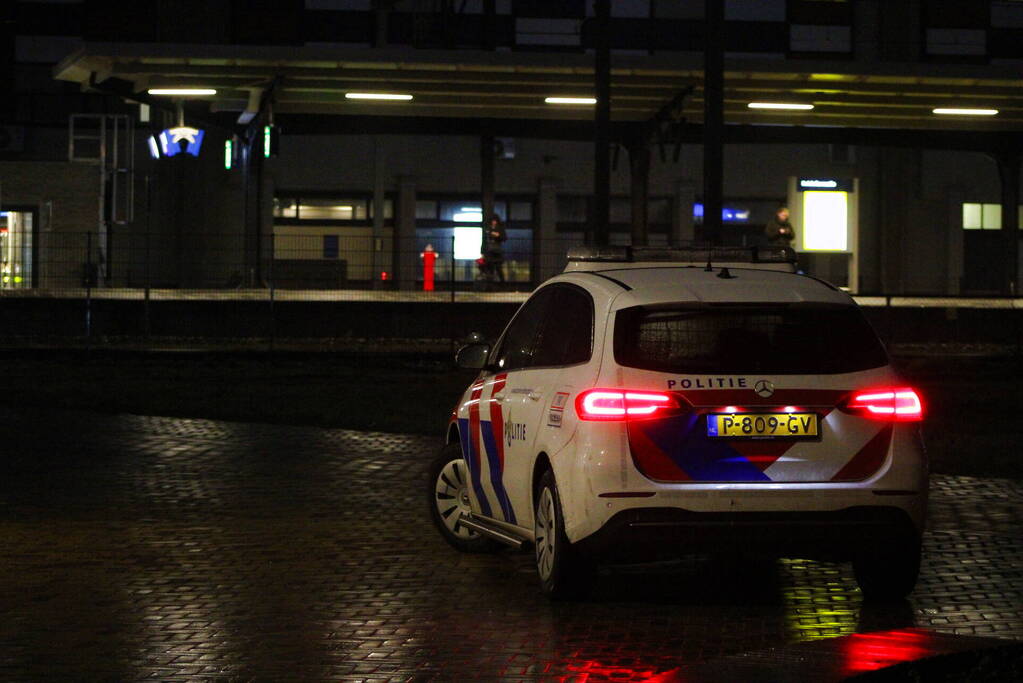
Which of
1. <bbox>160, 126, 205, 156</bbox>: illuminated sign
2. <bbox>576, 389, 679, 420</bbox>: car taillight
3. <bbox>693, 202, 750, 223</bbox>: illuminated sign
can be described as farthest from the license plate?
<bbox>693, 202, 750, 223</bbox>: illuminated sign

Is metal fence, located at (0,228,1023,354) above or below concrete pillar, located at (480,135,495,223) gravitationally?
below

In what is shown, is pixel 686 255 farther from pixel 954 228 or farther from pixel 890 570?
pixel 954 228

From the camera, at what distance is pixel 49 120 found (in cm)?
5188

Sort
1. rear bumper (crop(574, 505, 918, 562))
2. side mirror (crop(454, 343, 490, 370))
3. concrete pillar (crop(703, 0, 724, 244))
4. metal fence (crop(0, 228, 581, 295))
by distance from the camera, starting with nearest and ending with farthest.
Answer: rear bumper (crop(574, 505, 918, 562)), side mirror (crop(454, 343, 490, 370)), concrete pillar (crop(703, 0, 724, 244)), metal fence (crop(0, 228, 581, 295))

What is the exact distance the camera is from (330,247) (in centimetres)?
2753

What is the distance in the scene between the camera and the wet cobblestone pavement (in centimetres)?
673

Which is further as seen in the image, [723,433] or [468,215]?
[468,215]

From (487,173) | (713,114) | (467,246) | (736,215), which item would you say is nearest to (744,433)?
(713,114)

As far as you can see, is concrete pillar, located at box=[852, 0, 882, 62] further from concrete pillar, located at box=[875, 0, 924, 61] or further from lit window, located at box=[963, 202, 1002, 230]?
lit window, located at box=[963, 202, 1002, 230]

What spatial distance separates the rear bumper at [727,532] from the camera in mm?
7422

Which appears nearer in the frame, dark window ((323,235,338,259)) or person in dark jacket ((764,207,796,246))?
person in dark jacket ((764,207,796,246))

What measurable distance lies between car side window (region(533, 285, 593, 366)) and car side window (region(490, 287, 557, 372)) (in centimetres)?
9

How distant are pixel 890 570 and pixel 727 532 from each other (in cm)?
100

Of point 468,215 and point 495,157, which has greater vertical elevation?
point 495,157
